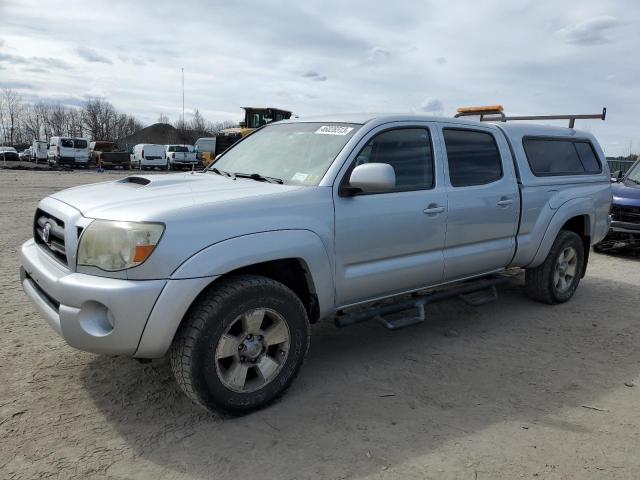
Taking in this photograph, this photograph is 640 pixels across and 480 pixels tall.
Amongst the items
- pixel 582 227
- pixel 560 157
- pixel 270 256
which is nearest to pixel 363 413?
pixel 270 256

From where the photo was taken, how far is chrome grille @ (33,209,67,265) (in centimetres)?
298

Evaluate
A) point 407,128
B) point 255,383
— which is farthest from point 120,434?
point 407,128

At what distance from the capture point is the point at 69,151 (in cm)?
3219

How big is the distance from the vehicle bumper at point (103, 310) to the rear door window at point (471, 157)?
258 centimetres

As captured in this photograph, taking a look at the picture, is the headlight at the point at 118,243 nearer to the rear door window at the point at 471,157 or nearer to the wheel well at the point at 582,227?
the rear door window at the point at 471,157

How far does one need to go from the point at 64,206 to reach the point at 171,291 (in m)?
1.02

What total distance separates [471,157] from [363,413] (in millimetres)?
2376

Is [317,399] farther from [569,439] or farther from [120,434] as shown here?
[569,439]

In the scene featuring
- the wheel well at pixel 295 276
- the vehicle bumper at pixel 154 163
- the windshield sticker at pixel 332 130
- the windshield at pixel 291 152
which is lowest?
the wheel well at pixel 295 276

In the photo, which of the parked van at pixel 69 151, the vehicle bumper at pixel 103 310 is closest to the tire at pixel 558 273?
the vehicle bumper at pixel 103 310

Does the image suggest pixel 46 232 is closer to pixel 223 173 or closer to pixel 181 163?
pixel 223 173

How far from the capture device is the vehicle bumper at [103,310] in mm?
2600

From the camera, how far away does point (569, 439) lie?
114 inches

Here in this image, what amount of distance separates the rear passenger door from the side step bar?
170mm
